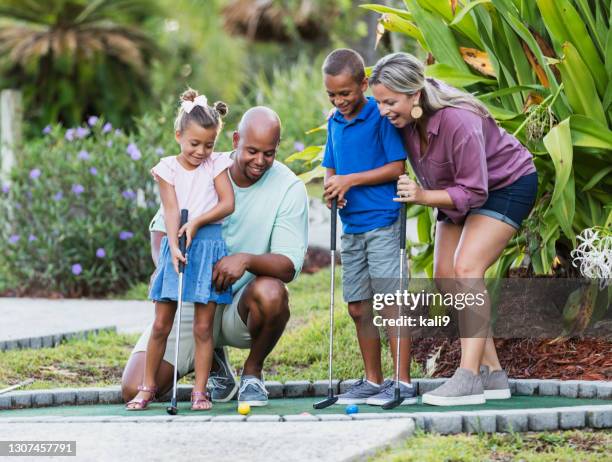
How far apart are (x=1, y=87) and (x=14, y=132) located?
7672 millimetres

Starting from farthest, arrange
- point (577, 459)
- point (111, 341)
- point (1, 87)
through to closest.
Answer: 1. point (1, 87)
2. point (111, 341)
3. point (577, 459)

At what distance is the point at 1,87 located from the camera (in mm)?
19250

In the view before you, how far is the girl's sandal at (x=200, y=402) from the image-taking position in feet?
16.6

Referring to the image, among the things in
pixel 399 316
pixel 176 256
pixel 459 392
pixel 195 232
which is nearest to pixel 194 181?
pixel 195 232

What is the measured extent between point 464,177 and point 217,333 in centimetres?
140

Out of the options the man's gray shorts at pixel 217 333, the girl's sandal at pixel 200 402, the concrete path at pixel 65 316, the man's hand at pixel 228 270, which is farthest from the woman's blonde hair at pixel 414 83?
the concrete path at pixel 65 316

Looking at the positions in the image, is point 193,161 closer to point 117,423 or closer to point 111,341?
point 117,423

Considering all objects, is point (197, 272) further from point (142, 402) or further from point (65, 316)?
point (65, 316)

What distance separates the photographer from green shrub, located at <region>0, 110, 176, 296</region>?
10031mm

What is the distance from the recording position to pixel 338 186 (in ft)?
16.5

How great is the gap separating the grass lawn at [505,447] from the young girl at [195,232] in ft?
3.80

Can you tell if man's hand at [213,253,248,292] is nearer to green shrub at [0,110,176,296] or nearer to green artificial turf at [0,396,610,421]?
green artificial turf at [0,396,610,421]

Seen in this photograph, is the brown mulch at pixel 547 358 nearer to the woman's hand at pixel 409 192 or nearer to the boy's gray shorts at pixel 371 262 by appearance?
the boy's gray shorts at pixel 371 262

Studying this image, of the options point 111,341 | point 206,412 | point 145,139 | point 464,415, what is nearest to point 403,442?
point 464,415
